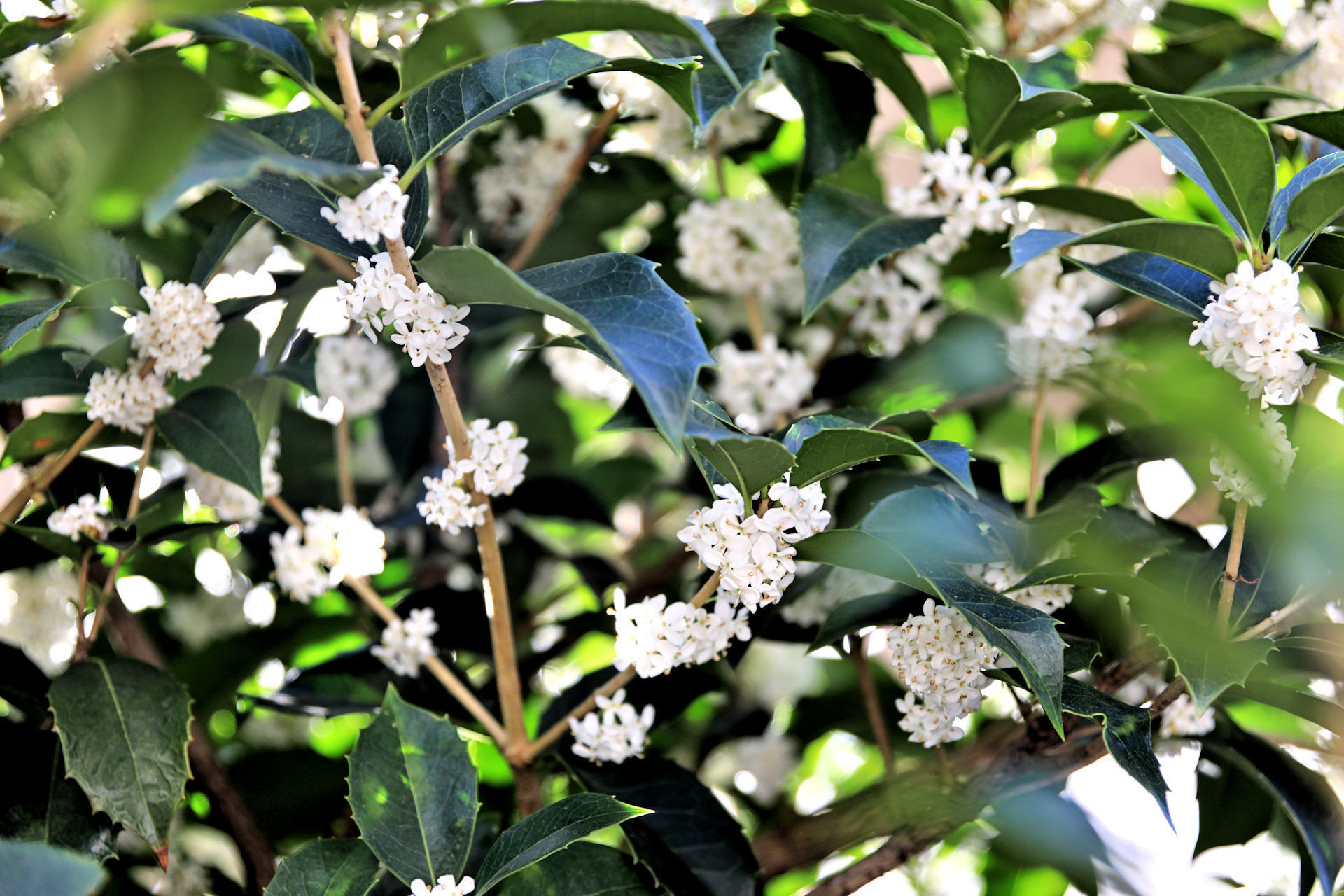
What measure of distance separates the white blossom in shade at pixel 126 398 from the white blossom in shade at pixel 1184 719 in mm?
492

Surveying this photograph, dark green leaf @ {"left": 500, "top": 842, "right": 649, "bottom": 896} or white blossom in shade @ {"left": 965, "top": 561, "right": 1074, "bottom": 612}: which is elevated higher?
white blossom in shade @ {"left": 965, "top": 561, "right": 1074, "bottom": 612}

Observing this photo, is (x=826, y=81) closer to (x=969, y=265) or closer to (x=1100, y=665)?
(x=969, y=265)

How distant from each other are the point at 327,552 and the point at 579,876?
0.70 feet

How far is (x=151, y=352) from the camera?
0.44 m

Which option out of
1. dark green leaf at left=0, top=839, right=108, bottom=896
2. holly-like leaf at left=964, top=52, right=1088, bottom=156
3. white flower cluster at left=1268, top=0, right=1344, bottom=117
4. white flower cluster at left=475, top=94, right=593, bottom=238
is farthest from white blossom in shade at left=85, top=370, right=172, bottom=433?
white flower cluster at left=1268, top=0, right=1344, bottom=117

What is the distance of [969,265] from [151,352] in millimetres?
Result: 479

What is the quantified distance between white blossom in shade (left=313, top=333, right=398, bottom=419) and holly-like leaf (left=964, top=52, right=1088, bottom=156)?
39 centimetres

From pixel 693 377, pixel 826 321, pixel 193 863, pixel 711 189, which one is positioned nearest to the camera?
pixel 693 377

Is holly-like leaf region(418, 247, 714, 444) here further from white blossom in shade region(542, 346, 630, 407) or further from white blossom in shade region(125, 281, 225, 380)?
white blossom in shade region(542, 346, 630, 407)

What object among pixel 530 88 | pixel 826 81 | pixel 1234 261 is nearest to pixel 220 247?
pixel 530 88

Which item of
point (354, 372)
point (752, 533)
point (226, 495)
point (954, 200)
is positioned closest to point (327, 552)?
point (226, 495)

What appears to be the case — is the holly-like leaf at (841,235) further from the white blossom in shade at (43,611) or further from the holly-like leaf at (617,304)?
the white blossom in shade at (43,611)

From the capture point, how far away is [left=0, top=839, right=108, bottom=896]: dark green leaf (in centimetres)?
27

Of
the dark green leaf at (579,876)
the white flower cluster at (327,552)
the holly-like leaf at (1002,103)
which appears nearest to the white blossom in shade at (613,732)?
the dark green leaf at (579,876)
